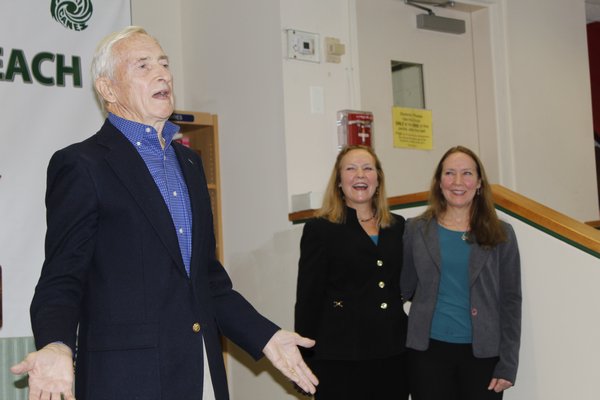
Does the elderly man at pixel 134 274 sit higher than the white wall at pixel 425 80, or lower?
lower

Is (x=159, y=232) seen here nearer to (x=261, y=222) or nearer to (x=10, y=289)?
(x=10, y=289)

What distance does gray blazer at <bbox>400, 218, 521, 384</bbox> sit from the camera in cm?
310

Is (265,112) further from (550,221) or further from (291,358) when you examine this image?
(291,358)

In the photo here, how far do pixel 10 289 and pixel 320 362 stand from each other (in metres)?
1.26

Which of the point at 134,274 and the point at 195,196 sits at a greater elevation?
the point at 195,196

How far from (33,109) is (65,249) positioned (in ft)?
6.33

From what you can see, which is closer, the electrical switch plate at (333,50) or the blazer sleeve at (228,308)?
the blazer sleeve at (228,308)

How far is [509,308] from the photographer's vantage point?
10.4ft

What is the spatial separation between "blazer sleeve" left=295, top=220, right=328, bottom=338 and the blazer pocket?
159cm

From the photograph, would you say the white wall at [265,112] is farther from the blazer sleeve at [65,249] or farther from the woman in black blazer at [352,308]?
the blazer sleeve at [65,249]

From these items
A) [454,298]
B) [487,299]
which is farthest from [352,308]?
[487,299]

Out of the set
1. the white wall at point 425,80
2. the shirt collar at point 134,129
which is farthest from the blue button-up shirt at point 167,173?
the white wall at point 425,80

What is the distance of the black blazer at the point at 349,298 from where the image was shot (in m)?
3.21

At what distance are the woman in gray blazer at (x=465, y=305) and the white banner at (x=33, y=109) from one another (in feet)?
5.02
